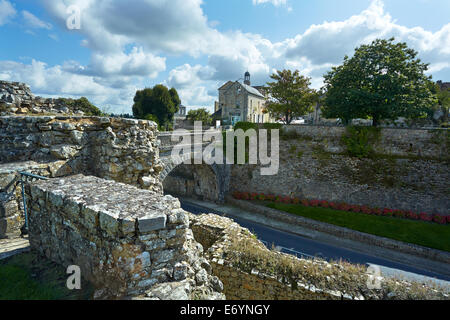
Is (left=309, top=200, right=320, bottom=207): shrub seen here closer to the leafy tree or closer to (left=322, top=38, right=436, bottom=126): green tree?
(left=322, top=38, right=436, bottom=126): green tree

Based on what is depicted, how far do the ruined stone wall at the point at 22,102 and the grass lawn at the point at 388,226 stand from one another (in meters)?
18.7

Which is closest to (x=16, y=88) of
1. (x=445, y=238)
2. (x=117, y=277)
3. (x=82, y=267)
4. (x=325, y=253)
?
(x=82, y=267)

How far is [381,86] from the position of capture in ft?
65.8

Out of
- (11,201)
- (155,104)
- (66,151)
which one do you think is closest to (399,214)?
(66,151)

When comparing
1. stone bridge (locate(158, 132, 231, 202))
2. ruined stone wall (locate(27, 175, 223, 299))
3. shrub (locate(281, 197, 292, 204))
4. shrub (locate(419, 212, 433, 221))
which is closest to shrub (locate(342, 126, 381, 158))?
shrub (locate(419, 212, 433, 221))

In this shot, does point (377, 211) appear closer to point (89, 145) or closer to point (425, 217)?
point (425, 217)

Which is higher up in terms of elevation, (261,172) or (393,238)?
(261,172)

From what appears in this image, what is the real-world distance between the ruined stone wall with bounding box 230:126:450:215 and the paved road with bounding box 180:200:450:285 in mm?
5987

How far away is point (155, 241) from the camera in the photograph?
3564 mm

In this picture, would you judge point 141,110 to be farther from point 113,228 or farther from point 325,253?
point 113,228

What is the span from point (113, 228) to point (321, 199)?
21.9 m

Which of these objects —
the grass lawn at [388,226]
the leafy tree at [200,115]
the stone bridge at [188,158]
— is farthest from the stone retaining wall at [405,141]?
the leafy tree at [200,115]

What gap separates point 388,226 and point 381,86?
11875 mm

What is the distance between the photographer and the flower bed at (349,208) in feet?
60.0
